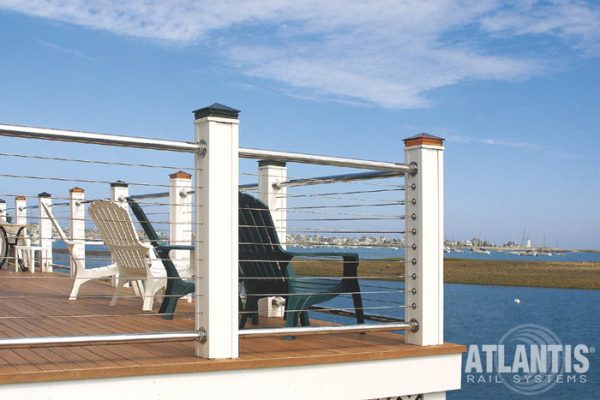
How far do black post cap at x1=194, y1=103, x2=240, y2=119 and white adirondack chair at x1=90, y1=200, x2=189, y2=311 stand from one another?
2.48 metres

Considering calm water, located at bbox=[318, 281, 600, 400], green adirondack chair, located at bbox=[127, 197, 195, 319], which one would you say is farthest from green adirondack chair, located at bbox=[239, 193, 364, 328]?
calm water, located at bbox=[318, 281, 600, 400]

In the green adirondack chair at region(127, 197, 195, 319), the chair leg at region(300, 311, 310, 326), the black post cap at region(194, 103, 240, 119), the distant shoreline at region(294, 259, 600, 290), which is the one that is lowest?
the distant shoreline at region(294, 259, 600, 290)

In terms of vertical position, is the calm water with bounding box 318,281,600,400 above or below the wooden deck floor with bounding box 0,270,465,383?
below

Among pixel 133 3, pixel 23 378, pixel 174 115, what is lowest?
pixel 23 378

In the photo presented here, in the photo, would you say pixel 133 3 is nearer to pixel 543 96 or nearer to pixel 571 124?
pixel 543 96

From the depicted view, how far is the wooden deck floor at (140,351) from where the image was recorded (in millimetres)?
3328

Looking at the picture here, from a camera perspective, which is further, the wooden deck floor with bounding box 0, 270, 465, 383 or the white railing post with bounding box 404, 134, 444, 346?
the white railing post with bounding box 404, 134, 444, 346

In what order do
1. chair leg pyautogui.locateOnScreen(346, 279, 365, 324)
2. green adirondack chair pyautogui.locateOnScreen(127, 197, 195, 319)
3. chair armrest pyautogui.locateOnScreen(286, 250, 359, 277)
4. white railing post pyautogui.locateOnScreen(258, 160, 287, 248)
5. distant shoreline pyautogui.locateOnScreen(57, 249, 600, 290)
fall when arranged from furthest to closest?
distant shoreline pyautogui.locateOnScreen(57, 249, 600, 290) < white railing post pyautogui.locateOnScreen(258, 160, 287, 248) < green adirondack chair pyautogui.locateOnScreen(127, 197, 195, 319) < chair leg pyautogui.locateOnScreen(346, 279, 365, 324) < chair armrest pyautogui.locateOnScreen(286, 250, 359, 277)

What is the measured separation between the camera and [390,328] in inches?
177

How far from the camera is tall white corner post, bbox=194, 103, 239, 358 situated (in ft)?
12.0

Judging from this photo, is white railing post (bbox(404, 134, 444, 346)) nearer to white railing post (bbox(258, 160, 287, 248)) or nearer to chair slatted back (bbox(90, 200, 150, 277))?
white railing post (bbox(258, 160, 287, 248))

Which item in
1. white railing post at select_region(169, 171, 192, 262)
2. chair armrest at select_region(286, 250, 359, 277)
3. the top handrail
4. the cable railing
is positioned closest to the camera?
the top handrail

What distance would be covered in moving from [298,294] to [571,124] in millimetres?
41557

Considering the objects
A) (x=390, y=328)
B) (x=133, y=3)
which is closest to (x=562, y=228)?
(x=133, y=3)
